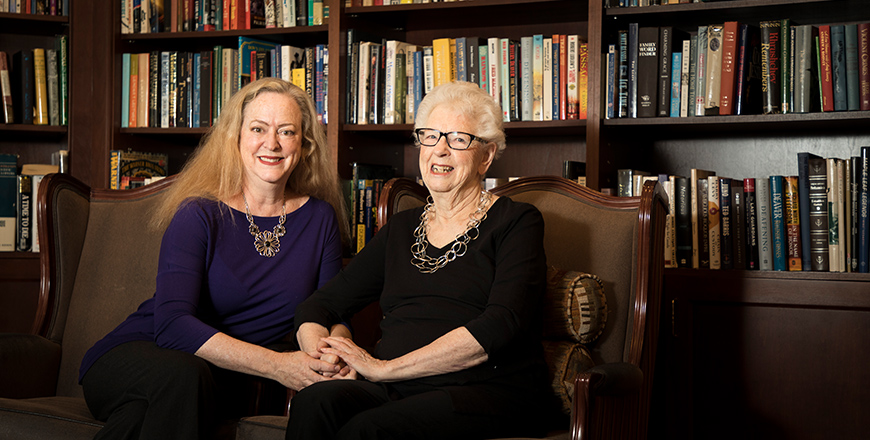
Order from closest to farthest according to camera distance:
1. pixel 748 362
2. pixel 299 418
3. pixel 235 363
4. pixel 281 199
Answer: pixel 299 418 → pixel 235 363 → pixel 281 199 → pixel 748 362

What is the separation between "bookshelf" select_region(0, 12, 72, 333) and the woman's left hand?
1.78m

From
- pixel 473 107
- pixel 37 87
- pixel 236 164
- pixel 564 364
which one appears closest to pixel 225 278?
pixel 236 164

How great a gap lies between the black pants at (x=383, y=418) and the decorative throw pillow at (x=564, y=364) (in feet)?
0.54

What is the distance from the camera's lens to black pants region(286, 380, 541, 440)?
1445 mm

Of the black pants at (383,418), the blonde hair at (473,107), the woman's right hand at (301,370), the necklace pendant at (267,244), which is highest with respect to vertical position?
the blonde hair at (473,107)

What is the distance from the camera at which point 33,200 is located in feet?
9.84

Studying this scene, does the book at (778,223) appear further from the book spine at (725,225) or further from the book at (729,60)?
the book at (729,60)

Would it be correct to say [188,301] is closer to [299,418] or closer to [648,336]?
[299,418]

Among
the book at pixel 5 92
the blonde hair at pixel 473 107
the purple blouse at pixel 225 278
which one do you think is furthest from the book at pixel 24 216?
the blonde hair at pixel 473 107

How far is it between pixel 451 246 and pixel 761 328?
3.75ft

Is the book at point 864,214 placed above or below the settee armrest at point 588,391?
above

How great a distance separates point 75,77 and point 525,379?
226 cm

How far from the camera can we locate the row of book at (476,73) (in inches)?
102

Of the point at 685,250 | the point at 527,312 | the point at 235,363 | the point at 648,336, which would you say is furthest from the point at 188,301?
the point at 685,250
